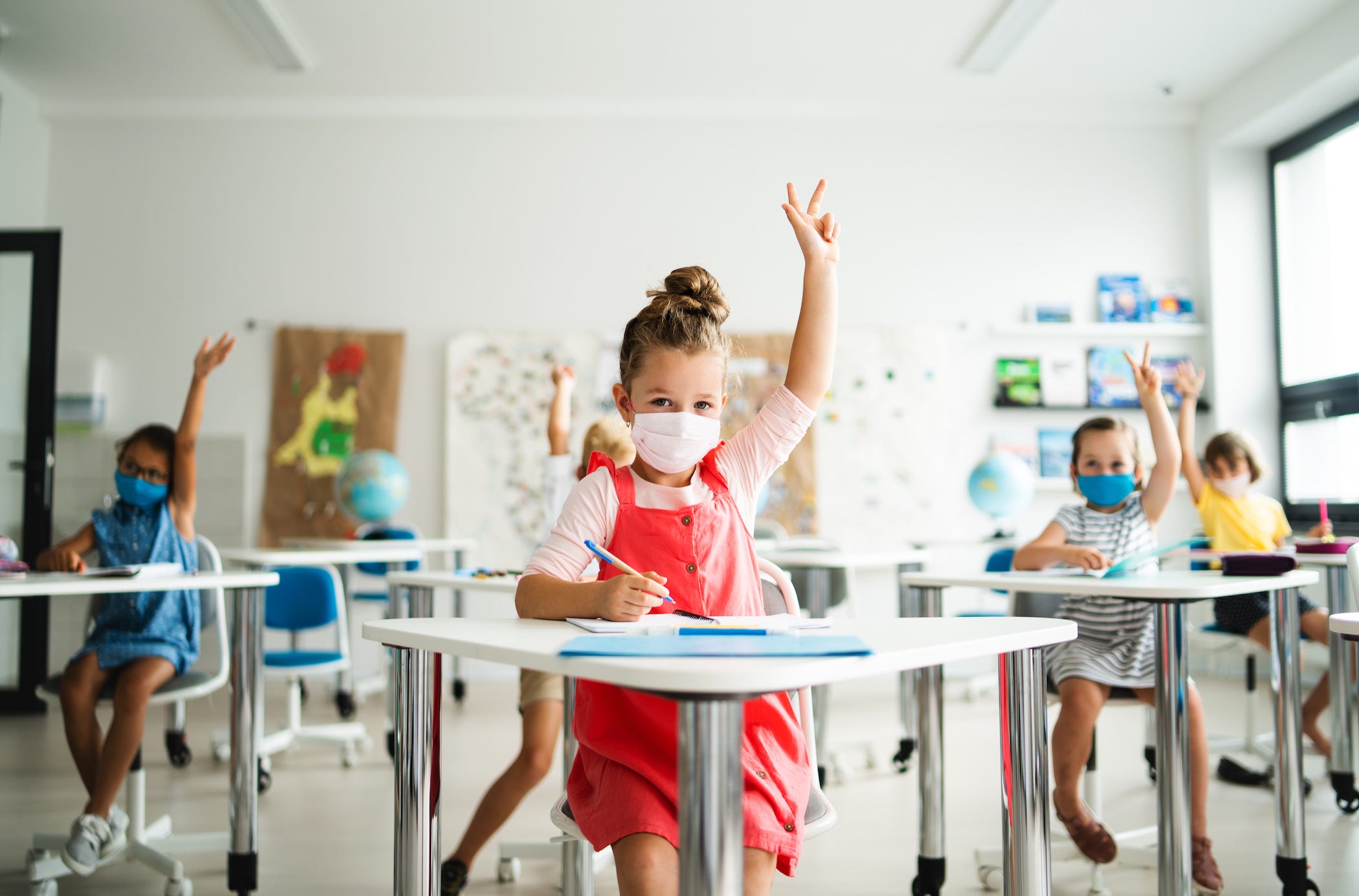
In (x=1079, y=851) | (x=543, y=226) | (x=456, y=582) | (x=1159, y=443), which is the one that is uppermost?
(x=543, y=226)

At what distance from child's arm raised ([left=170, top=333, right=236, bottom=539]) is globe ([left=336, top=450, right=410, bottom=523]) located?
1.78 m

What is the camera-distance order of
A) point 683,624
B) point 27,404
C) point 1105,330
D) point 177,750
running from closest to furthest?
point 683,624 → point 177,750 → point 27,404 → point 1105,330

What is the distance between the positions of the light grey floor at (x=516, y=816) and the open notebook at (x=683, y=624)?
1294 millimetres

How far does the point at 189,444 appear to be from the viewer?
108 inches

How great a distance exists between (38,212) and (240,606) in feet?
14.4

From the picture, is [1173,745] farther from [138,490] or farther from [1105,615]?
[138,490]

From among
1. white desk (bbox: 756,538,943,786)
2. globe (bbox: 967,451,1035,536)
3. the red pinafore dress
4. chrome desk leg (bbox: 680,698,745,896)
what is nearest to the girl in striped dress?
white desk (bbox: 756,538,943,786)

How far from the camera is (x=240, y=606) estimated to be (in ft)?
7.09

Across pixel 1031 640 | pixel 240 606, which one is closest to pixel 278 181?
pixel 240 606

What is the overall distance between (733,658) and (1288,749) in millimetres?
1804

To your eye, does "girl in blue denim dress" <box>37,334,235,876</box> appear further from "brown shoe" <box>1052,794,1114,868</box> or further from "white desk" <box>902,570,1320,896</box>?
"brown shoe" <box>1052,794,1114,868</box>

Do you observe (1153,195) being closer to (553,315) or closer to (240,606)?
(553,315)

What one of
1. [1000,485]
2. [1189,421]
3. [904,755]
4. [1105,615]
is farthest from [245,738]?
[1000,485]

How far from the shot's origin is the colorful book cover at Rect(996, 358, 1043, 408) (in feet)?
17.7
